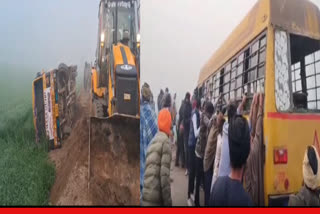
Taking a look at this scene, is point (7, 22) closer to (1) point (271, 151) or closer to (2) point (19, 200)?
(2) point (19, 200)

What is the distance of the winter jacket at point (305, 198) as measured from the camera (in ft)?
8.85

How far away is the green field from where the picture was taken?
286 centimetres

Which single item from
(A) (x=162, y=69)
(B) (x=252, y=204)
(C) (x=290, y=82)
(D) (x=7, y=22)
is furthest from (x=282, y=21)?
(D) (x=7, y=22)

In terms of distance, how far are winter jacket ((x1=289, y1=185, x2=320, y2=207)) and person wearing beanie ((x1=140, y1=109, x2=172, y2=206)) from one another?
97cm

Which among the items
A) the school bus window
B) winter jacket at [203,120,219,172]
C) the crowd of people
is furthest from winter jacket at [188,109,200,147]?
the school bus window

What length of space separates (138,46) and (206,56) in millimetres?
567

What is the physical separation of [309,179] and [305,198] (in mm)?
155

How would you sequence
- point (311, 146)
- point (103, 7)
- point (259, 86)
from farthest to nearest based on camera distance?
point (103, 7) < point (311, 146) < point (259, 86)

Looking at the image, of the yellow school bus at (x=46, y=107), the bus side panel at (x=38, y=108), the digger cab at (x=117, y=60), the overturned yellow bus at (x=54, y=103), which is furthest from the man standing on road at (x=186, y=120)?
the bus side panel at (x=38, y=108)

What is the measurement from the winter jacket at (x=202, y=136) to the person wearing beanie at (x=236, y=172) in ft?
0.69

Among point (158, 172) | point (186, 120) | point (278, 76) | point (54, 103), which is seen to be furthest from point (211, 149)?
point (54, 103)

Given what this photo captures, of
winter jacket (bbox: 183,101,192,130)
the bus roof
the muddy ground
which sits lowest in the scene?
the muddy ground

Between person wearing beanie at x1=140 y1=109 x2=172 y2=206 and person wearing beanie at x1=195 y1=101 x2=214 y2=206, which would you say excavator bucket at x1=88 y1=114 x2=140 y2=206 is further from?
person wearing beanie at x1=195 y1=101 x2=214 y2=206

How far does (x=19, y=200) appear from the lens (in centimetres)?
285
